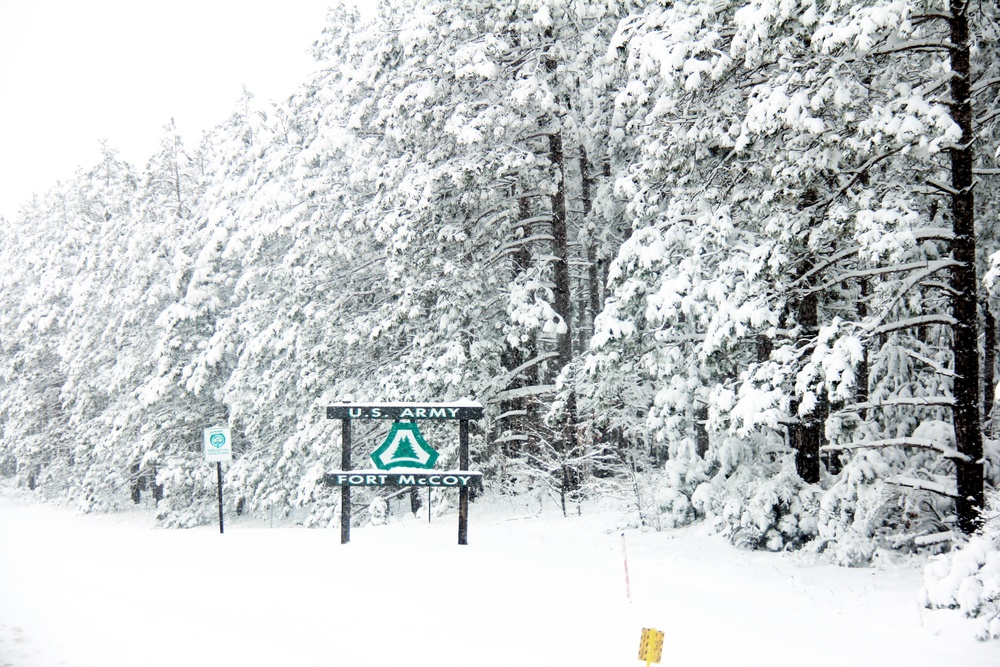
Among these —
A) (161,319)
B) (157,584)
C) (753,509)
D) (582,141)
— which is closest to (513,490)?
(753,509)

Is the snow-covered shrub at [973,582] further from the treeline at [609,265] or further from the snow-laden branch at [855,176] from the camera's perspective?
the snow-laden branch at [855,176]

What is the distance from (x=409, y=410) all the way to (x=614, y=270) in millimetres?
4150

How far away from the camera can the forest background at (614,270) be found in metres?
9.38

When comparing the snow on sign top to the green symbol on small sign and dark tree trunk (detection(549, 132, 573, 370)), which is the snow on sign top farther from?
dark tree trunk (detection(549, 132, 573, 370))

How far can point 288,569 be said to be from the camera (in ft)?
30.8

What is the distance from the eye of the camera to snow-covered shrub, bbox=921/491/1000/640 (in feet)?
21.8

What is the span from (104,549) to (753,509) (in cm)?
1001

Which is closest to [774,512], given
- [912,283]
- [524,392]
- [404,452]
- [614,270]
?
[912,283]

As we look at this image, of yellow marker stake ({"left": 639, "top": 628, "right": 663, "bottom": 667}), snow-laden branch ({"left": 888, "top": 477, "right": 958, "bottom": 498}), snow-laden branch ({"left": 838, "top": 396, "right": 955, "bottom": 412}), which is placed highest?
snow-laden branch ({"left": 838, "top": 396, "right": 955, "bottom": 412})

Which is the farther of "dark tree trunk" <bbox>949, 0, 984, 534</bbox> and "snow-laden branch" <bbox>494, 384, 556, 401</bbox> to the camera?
"snow-laden branch" <bbox>494, 384, 556, 401</bbox>

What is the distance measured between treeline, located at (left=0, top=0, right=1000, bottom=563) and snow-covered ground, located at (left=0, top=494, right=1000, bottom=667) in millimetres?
1670

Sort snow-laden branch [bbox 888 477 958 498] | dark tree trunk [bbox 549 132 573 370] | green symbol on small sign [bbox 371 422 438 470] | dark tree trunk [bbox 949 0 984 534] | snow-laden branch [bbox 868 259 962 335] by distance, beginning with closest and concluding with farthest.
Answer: dark tree trunk [bbox 949 0 984 534] < snow-laden branch [bbox 868 259 962 335] < snow-laden branch [bbox 888 477 958 498] < green symbol on small sign [bbox 371 422 438 470] < dark tree trunk [bbox 549 132 573 370]

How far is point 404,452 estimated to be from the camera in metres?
11.4

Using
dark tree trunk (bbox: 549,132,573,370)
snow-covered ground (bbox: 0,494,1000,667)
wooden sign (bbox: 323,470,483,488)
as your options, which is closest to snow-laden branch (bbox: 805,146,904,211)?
snow-covered ground (bbox: 0,494,1000,667)
